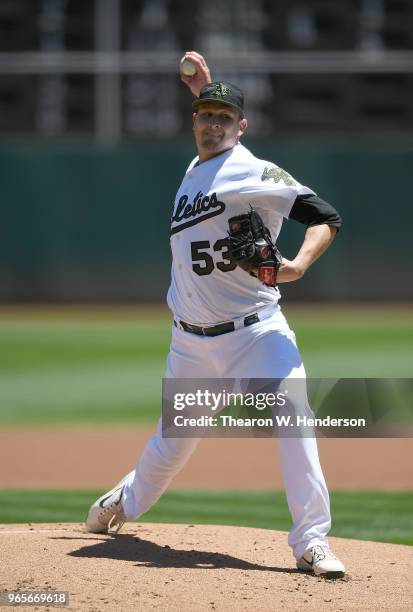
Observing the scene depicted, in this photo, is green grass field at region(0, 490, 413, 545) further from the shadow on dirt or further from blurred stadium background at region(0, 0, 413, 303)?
blurred stadium background at region(0, 0, 413, 303)

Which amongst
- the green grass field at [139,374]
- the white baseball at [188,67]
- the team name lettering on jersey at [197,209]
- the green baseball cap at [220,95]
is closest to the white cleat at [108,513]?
the green grass field at [139,374]

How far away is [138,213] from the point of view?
15.0 metres

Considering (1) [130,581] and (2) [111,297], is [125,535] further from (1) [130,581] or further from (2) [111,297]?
(2) [111,297]

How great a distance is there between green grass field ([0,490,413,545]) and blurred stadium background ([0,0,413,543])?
22.4 ft

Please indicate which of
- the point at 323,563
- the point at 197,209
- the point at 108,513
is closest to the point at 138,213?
the point at 108,513

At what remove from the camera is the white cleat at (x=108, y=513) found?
429 centimetres

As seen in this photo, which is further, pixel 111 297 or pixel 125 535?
pixel 111 297

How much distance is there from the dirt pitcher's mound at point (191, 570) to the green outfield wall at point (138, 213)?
1053 centimetres

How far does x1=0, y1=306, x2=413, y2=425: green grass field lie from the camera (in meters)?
8.84

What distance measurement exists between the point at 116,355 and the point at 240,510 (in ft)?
20.0

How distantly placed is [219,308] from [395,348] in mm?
8142

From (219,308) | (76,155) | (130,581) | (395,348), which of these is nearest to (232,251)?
(219,308)

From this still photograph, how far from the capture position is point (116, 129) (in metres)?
15.1

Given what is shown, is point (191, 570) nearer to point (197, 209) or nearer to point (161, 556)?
point (161, 556)
